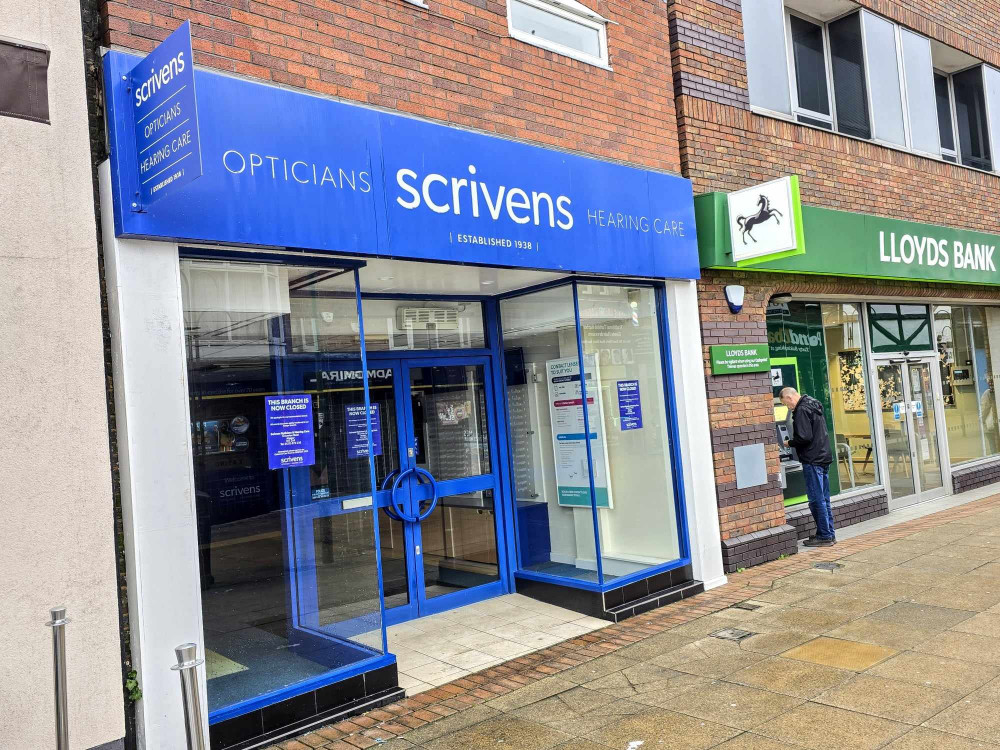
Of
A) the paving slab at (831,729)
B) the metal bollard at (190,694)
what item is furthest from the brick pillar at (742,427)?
the metal bollard at (190,694)

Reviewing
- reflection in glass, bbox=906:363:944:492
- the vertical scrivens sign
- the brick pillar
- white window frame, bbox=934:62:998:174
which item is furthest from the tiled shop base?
white window frame, bbox=934:62:998:174

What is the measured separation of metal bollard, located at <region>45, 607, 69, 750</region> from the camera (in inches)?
132

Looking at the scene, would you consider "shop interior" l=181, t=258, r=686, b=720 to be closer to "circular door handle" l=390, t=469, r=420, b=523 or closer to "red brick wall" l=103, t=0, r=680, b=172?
"circular door handle" l=390, t=469, r=420, b=523

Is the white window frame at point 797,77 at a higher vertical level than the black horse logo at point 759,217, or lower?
higher

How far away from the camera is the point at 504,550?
7.17m

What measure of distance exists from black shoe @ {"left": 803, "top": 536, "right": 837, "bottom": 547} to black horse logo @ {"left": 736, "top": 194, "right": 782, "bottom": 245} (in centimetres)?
338

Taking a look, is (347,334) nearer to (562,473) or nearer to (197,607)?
(197,607)

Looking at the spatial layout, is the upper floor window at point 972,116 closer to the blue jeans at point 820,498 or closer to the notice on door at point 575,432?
the blue jeans at point 820,498

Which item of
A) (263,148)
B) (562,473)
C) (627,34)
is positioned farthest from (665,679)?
(627,34)

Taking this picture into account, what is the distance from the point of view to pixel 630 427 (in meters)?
7.09

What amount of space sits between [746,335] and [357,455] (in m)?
4.44

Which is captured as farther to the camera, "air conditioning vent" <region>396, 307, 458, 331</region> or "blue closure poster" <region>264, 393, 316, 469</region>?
"air conditioning vent" <region>396, 307, 458, 331</region>

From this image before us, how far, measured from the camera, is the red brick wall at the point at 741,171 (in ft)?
24.7

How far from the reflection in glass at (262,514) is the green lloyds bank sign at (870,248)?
3.76 m
